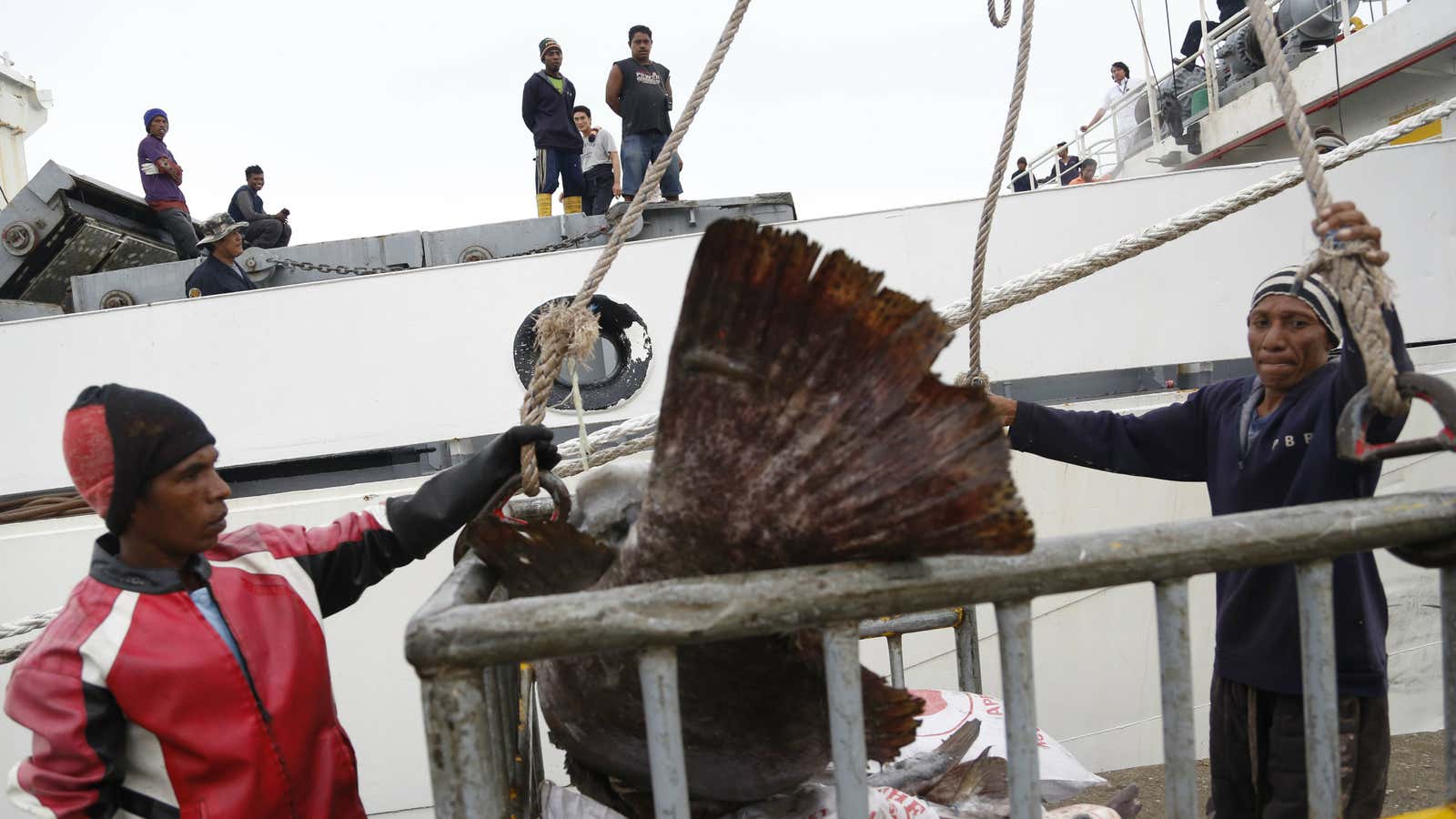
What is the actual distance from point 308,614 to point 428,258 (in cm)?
379

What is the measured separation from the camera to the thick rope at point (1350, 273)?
112cm

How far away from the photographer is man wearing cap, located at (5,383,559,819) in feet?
3.99

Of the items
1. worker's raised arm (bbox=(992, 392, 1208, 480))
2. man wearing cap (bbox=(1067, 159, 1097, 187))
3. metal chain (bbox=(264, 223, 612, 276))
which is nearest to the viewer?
worker's raised arm (bbox=(992, 392, 1208, 480))

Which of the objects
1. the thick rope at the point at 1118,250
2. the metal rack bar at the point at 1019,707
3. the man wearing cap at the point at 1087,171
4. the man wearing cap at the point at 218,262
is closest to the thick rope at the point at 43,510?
the man wearing cap at the point at 218,262

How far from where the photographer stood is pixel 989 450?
2.60 feet

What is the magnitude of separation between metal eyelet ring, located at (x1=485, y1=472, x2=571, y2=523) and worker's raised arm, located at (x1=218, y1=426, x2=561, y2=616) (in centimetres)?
4

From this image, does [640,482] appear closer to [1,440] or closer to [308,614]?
[308,614]

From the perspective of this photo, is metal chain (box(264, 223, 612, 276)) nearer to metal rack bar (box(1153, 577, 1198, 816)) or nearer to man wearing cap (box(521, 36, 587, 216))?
man wearing cap (box(521, 36, 587, 216))

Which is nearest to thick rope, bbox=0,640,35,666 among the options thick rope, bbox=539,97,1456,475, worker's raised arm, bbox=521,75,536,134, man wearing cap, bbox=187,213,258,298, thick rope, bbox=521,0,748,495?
thick rope, bbox=539,97,1456,475

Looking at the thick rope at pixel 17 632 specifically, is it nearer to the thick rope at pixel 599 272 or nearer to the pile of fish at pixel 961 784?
the thick rope at pixel 599 272

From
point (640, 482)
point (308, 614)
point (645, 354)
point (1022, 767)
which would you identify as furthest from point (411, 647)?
point (645, 354)

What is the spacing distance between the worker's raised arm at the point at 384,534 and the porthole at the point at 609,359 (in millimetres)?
2500

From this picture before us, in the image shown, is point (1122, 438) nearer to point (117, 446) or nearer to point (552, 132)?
point (117, 446)

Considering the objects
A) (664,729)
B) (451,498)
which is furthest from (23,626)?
(664,729)
